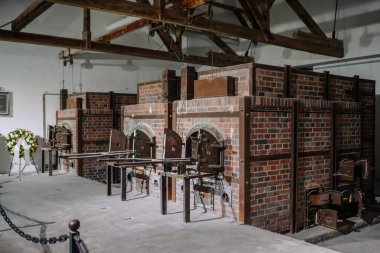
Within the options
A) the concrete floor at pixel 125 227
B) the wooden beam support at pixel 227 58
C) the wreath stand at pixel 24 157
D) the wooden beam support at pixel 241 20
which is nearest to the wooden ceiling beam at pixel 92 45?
the wooden beam support at pixel 227 58

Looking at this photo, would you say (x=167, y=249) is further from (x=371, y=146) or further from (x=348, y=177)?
(x=371, y=146)

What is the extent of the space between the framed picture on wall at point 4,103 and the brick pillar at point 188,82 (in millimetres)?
5321

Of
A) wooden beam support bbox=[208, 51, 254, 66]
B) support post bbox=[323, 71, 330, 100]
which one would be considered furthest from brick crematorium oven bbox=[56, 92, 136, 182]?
support post bbox=[323, 71, 330, 100]

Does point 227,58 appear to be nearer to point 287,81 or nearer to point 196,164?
point 287,81

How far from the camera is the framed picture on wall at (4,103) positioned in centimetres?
873

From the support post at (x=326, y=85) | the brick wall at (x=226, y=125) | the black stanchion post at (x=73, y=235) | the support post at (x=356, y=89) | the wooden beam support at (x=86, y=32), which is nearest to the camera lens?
the black stanchion post at (x=73, y=235)

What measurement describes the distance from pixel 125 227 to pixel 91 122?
484cm

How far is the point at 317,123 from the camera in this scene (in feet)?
17.6

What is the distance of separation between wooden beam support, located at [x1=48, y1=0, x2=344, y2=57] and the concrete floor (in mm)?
2587

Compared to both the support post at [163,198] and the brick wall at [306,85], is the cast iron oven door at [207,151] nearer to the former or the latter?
the support post at [163,198]

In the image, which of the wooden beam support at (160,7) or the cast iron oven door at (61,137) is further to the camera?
the cast iron oven door at (61,137)

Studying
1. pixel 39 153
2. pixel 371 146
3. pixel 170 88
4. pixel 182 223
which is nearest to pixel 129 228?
pixel 182 223

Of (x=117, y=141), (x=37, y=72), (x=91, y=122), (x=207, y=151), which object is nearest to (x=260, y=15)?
(x=207, y=151)

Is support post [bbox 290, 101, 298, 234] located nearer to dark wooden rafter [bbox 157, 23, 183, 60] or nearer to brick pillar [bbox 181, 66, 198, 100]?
brick pillar [bbox 181, 66, 198, 100]
